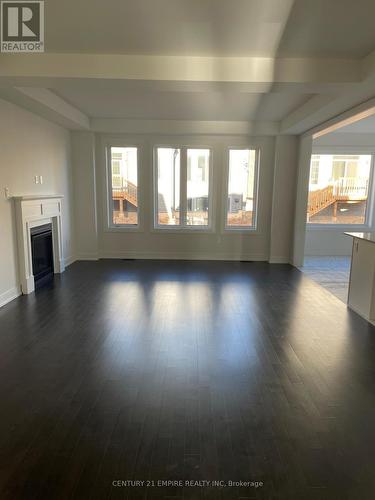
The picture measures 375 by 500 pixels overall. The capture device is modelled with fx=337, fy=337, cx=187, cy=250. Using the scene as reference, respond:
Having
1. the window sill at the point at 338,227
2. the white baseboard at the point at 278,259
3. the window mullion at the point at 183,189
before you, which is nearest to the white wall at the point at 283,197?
the white baseboard at the point at 278,259

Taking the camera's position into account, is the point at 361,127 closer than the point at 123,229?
Yes

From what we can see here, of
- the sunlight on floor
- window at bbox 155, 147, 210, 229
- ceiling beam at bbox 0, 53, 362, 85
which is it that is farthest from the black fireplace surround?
the sunlight on floor

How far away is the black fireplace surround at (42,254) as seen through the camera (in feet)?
17.6

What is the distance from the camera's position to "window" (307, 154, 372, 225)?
26.9 feet

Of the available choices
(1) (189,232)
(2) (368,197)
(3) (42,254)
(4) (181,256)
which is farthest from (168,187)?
(2) (368,197)

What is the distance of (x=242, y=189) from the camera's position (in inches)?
295

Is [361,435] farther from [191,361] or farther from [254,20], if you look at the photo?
[254,20]

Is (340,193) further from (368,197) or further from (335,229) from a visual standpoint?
(335,229)

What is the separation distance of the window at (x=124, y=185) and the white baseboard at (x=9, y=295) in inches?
122

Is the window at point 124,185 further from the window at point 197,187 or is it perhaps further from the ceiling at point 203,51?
the ceiling at point 203,51

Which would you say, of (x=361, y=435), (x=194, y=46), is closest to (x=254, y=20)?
(x=194, y=46)

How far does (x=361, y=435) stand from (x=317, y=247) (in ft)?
22.0

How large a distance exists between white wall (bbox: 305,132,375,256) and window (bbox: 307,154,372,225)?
18 cm

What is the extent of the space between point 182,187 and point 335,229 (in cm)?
399
